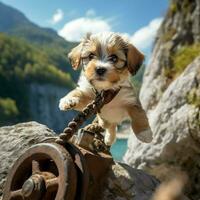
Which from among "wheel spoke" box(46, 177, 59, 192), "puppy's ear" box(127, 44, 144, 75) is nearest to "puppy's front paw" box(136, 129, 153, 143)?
"puppy's ear" box(127, 44, 144, 75)

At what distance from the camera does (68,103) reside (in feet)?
11.1

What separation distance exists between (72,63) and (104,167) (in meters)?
1.01

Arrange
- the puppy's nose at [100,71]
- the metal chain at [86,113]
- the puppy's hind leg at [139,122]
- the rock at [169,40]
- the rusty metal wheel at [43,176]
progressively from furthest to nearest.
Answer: the rock at [169,40]
the puppy's hind leg at [139,122]
the puppy's nose at [100,71]
the metal chain at [86,113]
the rusty metal wheel at [43,176]

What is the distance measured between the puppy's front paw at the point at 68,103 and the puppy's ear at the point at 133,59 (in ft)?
1.53

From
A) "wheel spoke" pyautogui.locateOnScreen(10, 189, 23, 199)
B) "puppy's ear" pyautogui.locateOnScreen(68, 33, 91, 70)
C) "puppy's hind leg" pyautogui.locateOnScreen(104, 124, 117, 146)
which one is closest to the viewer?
"wheel spoke" pyautogui.locateOnScreen(10, 189, 23, 199)

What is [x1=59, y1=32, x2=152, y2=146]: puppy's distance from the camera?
3.06m

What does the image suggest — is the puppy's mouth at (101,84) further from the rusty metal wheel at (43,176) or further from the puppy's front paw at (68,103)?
the rusty metal wheel at (43,176)

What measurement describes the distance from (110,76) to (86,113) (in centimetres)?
31

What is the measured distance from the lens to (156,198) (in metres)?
0.78

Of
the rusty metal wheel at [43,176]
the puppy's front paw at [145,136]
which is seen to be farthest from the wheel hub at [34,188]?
the puppy's front paw at [145,136]

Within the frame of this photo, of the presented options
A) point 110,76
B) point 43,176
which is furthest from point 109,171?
point 43,176

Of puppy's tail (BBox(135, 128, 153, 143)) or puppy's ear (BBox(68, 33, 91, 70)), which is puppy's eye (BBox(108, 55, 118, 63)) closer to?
puppy's ear (BBox(68, 33, 91, 70))

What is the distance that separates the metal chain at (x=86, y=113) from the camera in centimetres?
269

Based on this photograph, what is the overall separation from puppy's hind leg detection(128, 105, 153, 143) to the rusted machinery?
1.81 feet
